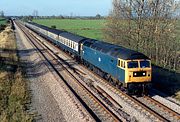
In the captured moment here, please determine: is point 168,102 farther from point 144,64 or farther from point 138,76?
point 144,64

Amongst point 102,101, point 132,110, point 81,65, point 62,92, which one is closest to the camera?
point 132,110

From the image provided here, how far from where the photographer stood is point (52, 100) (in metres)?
21.0

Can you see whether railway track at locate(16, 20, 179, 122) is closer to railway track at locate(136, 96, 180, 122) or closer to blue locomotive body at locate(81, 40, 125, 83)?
railway track at locate(136, 96, 180, 122)

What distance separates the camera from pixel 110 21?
48.8 metres

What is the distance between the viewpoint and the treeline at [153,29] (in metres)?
34.6

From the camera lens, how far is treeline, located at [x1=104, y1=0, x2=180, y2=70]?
34594 millimetres

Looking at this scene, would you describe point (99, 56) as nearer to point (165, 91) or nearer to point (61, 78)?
point (61, 78)

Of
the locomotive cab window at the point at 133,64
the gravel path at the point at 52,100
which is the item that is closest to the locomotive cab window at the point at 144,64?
the locomotive cab window at the point at 133,64

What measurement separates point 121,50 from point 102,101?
4.38 meters

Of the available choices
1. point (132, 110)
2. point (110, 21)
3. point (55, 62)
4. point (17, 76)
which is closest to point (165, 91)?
point (132, 110)

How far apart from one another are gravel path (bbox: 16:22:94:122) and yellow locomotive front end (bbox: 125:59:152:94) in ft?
11.8

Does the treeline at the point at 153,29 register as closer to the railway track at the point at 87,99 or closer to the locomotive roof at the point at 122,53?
the locomotive roof at the point at 122,53

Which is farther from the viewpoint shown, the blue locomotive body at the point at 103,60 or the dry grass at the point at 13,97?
the blue locomotive body at the point at 103,60

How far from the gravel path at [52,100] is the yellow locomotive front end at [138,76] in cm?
359
